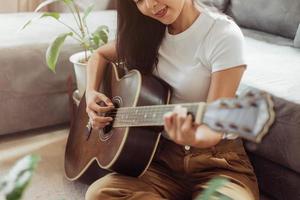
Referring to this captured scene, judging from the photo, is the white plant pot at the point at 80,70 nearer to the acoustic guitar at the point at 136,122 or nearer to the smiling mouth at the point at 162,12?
the acoustic guitar at the point at 136,122

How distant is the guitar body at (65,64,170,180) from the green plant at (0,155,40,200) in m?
0.58

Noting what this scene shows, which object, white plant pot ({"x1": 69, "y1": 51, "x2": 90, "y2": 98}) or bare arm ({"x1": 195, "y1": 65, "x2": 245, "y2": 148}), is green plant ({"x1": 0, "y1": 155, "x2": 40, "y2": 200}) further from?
white plant pot ({"x1": 69, "y1": 51, "x2": 90, "y2": 98})

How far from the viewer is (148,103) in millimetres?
1159

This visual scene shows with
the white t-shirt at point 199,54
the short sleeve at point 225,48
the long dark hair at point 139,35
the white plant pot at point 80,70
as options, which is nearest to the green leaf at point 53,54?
the white plant pot at point 80,70

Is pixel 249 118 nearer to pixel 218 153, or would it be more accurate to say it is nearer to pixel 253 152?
pixel 218 153


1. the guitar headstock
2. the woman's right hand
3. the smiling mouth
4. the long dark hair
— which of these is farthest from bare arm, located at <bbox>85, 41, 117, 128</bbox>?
the guitar headstock

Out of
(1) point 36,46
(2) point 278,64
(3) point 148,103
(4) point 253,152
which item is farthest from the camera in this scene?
(1) point 36,46

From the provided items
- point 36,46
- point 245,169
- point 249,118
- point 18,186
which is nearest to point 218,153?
point 245,169

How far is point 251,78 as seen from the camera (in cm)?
150

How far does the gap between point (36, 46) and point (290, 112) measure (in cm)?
108

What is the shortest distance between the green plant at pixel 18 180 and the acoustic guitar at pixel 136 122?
0.98 ft

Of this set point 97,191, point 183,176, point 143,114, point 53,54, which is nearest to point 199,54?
point 143,114

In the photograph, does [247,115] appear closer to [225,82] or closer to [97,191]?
[225,82]

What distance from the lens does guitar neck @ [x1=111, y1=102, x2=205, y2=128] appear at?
2.58 ft
